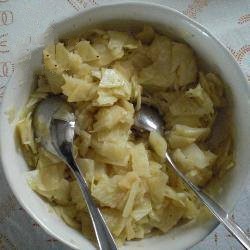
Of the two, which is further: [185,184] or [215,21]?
[215,21]

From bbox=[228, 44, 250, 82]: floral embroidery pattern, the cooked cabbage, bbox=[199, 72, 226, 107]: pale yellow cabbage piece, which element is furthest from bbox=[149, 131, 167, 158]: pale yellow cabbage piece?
bbox=[228, 44, 250, 82]: floral embroidery pattern

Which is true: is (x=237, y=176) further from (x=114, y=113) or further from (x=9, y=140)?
(x=9, y=140)

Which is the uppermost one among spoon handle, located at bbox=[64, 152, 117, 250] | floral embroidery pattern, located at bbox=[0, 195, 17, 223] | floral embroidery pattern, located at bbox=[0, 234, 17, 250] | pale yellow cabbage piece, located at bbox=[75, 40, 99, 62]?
pale yellow cabbage piece, located at bbox=[75, 40, 99, 62]

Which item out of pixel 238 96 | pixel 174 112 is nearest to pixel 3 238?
pixel 174 112

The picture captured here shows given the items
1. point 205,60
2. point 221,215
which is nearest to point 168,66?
point 205,60

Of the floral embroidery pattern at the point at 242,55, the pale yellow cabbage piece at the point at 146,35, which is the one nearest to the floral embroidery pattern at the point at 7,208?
the pale yellow cabbage piece at the point at 146,35

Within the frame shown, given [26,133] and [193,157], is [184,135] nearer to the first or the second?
[193,157]

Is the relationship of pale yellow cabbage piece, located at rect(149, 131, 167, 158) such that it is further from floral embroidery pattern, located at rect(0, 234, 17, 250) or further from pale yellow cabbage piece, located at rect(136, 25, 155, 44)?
floral embroidery pattern, located at rect(0, 234, 17, 250)
